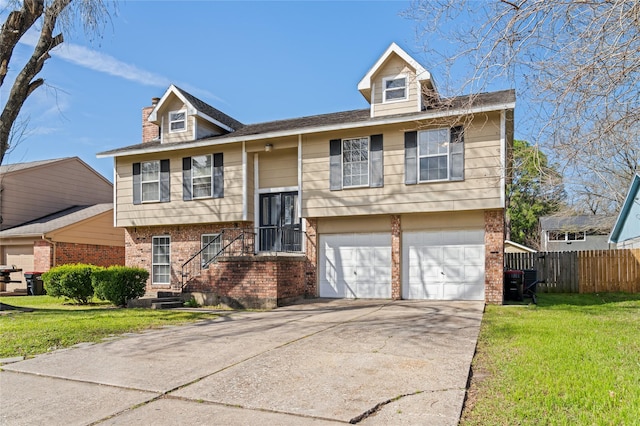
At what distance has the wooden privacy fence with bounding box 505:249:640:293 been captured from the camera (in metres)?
16.3

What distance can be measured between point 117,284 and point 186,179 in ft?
14.9

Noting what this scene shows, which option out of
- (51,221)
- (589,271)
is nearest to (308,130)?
(589,271)

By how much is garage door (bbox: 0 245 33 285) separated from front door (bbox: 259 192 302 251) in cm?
1265

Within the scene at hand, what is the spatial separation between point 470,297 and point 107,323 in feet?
30.5

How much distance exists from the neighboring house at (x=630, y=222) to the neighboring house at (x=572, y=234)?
8.93 meters

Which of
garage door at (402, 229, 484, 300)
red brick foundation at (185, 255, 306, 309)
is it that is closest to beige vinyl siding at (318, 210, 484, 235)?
garage door at (402, 229, 484, 300)

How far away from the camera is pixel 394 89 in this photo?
13.7m

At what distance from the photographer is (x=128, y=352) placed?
659cm

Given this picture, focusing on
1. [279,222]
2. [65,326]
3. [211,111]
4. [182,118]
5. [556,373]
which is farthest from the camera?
[211,111]

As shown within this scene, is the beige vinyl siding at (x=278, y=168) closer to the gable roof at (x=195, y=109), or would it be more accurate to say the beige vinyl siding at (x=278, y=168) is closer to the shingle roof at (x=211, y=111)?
the gable roof at (x=195, y=109)

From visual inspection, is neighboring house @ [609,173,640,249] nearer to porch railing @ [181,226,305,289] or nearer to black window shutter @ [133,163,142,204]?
porch railing @ [181,226,305,289]

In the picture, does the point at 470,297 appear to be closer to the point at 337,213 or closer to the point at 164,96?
the point at 337,213

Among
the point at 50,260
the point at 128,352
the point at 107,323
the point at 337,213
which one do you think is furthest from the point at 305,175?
the point at 50,260

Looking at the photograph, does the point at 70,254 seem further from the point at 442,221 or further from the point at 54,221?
the point at 442,221
